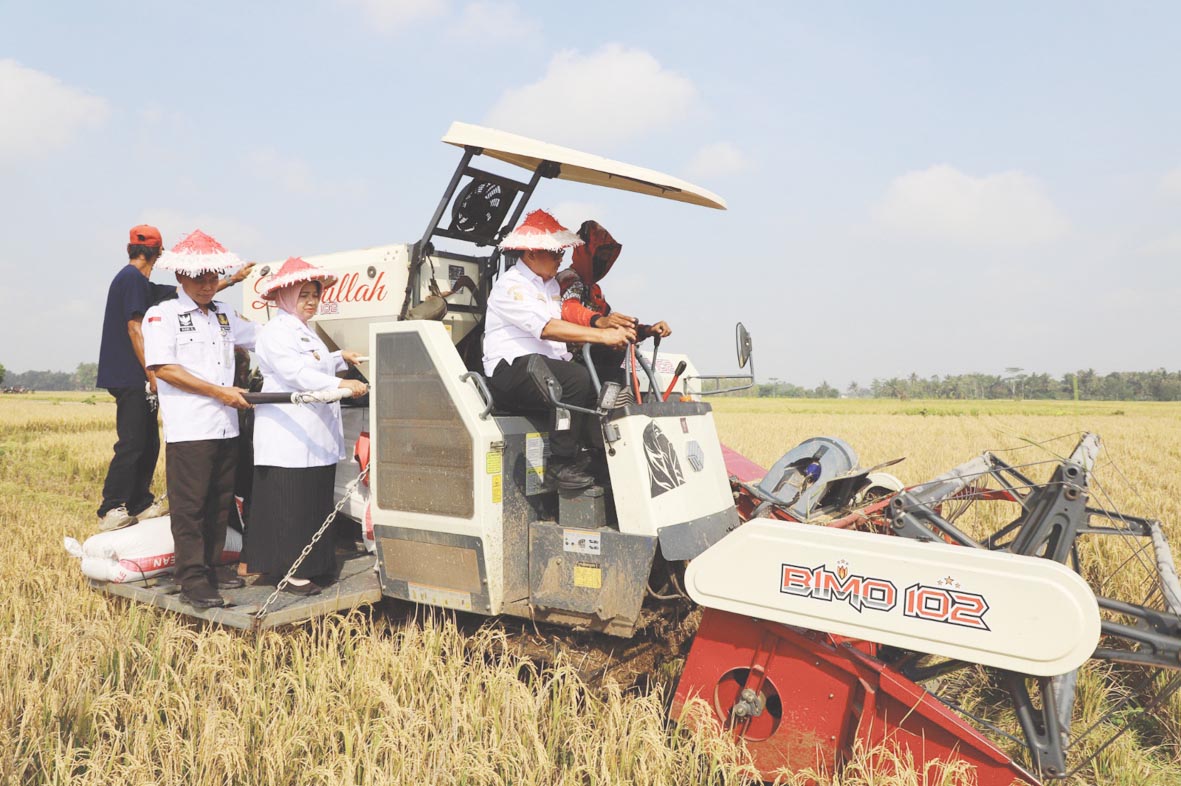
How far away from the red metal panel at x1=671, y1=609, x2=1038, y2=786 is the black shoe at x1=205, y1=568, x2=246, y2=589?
2728 mm

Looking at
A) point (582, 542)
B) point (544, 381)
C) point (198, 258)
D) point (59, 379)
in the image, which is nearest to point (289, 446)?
point (198, 258)

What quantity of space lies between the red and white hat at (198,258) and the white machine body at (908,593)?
122 inches

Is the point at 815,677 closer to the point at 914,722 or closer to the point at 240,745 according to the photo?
the point at 914,722

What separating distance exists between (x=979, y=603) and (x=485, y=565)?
2167 millimetres

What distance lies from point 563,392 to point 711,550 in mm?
1047

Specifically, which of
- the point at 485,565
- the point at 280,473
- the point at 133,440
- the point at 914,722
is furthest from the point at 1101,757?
the point at 133,440

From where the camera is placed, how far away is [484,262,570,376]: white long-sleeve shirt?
3986mm

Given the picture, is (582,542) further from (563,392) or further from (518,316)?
(518,316)

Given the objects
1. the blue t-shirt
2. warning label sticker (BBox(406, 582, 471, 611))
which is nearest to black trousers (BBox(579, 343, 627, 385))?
warning label sticker (BBox(406, 582, 471, 611))

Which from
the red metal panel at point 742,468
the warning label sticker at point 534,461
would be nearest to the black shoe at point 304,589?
the warning label sticker at point 534,461

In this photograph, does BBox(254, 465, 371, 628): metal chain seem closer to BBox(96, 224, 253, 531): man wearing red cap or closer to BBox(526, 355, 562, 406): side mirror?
BBox(526, 355, 562, 406): side mirror

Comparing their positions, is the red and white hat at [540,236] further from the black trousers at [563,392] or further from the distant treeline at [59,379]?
the distant treeline at [59,379]

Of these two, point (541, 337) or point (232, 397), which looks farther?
point (232, 397)

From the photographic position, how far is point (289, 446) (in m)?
4.47
